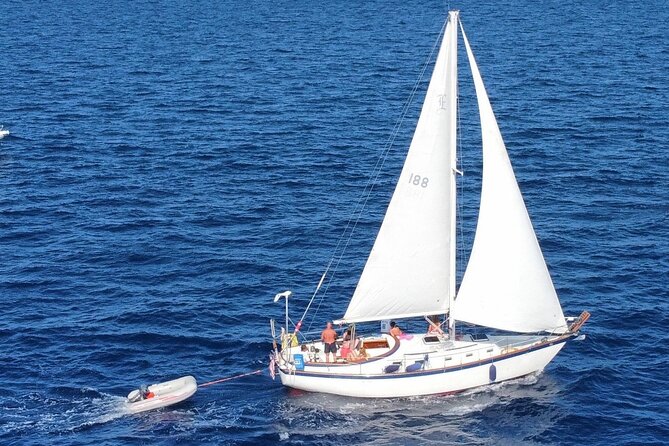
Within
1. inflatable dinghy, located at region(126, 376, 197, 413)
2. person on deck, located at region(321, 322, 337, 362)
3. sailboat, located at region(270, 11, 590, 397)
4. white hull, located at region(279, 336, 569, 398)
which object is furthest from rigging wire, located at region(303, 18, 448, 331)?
inflatable dinghy, located at region(126, 376, 197, 413)

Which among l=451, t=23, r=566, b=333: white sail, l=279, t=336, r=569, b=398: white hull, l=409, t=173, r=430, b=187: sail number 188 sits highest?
l=409, t=173, r=430, b=187: sail number 188

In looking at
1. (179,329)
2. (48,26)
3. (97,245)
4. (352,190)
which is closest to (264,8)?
(48,26)

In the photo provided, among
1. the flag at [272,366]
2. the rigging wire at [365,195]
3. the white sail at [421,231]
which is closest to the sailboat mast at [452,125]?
the white sail at [421,231]

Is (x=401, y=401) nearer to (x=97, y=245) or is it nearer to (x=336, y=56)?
(x=97, y=245)

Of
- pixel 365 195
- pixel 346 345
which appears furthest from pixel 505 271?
pixel 365 195

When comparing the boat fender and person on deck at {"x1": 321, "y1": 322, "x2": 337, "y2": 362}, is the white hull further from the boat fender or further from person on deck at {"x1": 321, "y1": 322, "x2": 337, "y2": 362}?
person on deck at {"x1": 321, "y1": 322, "x2": 337, "y2": 362}

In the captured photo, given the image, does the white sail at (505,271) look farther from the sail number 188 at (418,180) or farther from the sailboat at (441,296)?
the sail number 188 at (418,180)
